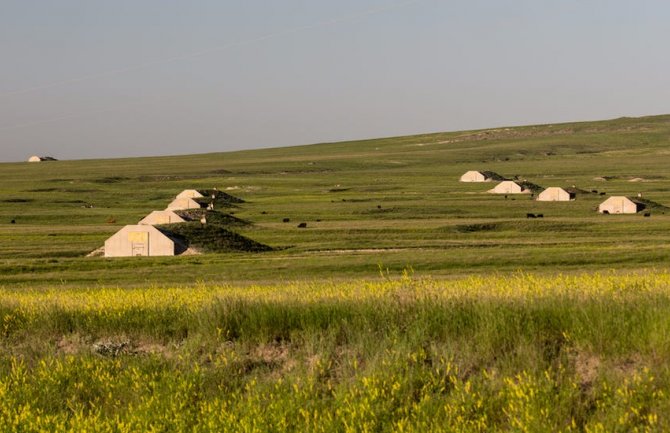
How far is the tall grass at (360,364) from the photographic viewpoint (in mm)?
11195

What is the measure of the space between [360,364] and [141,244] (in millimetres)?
52145

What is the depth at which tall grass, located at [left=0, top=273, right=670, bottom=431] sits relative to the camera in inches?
441

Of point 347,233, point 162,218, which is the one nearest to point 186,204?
point 162,218

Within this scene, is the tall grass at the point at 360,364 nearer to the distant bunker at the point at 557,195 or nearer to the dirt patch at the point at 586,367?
the dirt patch at the point at 586,367

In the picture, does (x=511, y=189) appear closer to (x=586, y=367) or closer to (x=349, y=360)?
(x=349, y=360)

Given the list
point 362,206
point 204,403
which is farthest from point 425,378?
point 362,206

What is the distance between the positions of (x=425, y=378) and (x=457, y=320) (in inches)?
59.1

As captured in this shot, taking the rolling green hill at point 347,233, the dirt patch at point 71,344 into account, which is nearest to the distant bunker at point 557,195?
the rolling green hill at point 347,233

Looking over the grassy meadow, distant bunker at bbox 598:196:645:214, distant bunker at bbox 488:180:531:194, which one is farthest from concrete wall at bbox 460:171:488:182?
the grassy meadow

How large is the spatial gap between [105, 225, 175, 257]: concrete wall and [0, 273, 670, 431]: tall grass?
4768 cm

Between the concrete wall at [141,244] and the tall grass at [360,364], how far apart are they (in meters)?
47.7

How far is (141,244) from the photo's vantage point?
63.2 m

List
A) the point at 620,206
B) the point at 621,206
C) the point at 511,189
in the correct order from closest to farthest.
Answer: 1. the point at 621,206
2. the point at 620,206
3. the point at 511,189

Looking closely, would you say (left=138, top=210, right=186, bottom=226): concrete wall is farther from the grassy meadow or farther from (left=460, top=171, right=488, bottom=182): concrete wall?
(left=460, top=171, right=488, bottom=182): concrete wall
